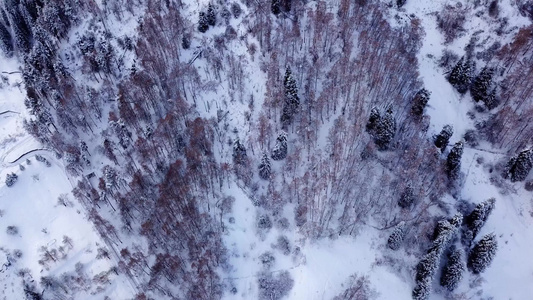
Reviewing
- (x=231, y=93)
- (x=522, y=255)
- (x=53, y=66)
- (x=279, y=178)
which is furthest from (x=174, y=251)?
(x=522, y=255)

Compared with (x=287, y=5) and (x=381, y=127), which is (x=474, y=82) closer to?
(x=381, y=127)

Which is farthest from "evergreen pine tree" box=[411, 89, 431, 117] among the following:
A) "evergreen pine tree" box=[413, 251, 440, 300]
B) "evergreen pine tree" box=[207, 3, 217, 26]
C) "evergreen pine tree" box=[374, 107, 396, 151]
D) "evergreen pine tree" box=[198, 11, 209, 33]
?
"evergreen pine tree" box=[198, 11, 209, 33]

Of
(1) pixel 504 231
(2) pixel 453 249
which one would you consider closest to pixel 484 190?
(1) pixel 504 231

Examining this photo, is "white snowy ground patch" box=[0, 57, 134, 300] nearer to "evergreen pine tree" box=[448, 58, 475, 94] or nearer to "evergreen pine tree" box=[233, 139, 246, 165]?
"evergreen pine tree" box=[233, 139, 246, 165]

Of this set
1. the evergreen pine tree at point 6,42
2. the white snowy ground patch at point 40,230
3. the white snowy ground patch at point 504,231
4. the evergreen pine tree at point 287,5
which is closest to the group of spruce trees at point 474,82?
the white snowy ground patch at point 504,231

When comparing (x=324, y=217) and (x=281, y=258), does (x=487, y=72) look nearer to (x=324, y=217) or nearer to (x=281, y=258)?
(x=324, y=217)

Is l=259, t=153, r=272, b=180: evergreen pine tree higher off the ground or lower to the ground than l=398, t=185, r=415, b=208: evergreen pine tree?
higher
